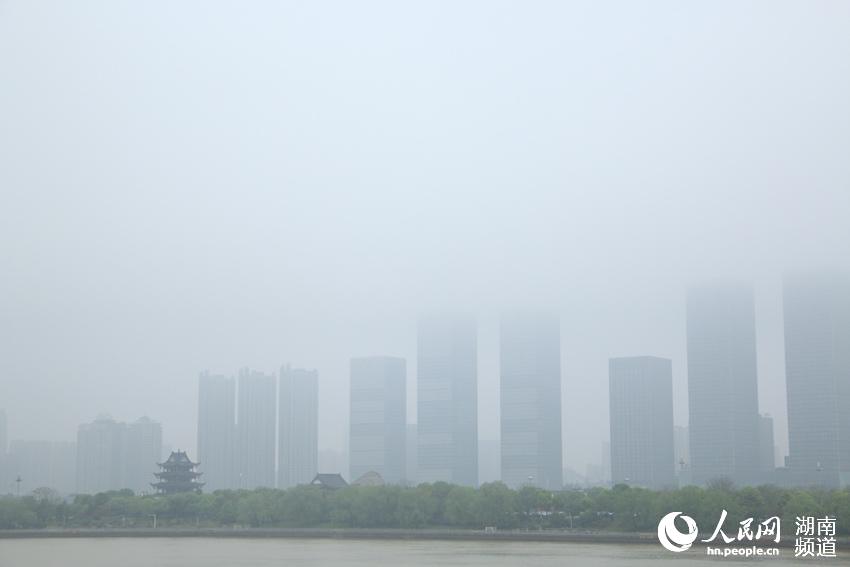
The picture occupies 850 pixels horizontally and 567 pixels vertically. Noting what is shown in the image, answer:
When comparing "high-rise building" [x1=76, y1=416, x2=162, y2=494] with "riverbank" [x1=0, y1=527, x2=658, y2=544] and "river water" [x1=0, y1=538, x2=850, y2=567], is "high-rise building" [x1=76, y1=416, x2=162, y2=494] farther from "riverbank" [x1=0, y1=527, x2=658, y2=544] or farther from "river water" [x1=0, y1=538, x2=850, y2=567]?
"river water" [x1=0, y1=538, x2=850, y2=567]

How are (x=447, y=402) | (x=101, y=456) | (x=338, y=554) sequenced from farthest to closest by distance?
(x=447, y=402) < (x=101, y=456) < (x=338, y=554)

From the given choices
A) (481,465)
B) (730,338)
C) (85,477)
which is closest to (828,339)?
(730,338)

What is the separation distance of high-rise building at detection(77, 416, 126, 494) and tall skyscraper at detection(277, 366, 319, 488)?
51.5 ft

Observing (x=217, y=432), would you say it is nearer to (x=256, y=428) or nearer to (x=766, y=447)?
(x=256, y=428)

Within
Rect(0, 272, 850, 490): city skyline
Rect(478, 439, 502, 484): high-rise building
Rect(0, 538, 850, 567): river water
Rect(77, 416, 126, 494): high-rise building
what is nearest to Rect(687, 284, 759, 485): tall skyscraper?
Rect(0, 272, 850, 490): city skyline

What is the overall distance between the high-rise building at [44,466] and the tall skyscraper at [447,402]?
27.8 metres

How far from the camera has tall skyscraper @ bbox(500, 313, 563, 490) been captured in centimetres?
6650

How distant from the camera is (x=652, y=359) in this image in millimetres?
70000

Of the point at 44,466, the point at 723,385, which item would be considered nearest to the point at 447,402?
the point at 723,385

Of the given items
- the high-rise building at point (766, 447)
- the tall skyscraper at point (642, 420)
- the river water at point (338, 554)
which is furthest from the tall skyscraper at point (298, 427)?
the river water at point (338, 554)

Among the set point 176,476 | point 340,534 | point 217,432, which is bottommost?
point 340,534

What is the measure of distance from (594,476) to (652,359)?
8.09m

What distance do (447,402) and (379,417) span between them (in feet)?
14.8

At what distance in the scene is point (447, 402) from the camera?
73.7 m
